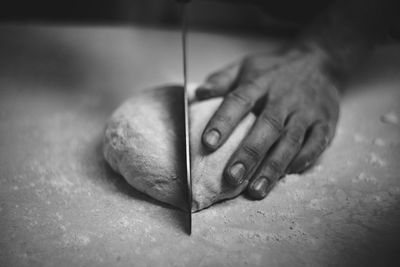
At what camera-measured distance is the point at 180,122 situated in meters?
1.21

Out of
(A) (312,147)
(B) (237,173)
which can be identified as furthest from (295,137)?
(B) (237,173)

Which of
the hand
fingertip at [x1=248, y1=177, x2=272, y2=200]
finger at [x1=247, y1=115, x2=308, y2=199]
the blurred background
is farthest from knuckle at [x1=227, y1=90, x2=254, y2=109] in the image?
the blurred background

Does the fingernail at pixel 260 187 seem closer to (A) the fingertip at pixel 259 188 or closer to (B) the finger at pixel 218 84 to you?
(A) the fingertip at pixel 259 188

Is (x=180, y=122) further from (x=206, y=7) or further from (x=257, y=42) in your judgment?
(x=206, y=7)

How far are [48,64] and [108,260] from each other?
1224 millimetres

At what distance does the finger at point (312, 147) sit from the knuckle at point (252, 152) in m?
0.16

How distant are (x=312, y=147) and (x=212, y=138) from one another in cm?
36

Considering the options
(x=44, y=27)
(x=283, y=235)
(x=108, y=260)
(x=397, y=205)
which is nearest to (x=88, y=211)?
(x=108, y=260)

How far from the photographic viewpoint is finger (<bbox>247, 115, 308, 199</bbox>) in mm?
1096

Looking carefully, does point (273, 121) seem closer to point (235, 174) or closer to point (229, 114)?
point (229, 114)

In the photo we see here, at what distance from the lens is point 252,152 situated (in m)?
1.09

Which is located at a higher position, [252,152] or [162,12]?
[252,152]

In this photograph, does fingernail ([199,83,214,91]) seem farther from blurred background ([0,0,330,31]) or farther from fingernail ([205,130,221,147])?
blurred background ([0,0,330,31])

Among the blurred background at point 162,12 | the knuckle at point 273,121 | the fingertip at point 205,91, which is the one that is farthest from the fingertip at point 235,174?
the blurred background at point 162,12
